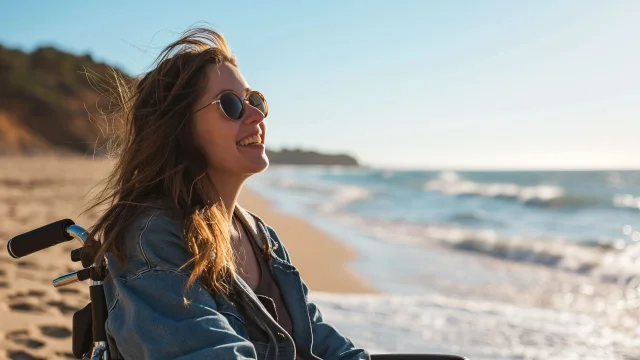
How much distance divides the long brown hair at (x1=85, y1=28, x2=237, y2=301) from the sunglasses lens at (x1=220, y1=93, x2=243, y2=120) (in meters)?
0.08

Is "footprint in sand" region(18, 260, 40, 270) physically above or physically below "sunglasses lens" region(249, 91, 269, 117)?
below

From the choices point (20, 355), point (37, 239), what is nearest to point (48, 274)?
point (20, 355)

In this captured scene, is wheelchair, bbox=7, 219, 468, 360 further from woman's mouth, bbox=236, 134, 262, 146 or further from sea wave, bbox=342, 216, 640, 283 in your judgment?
sea wave, bbox=342, 216, 640, 283

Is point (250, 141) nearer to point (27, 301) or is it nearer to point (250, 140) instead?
point (250, 140)

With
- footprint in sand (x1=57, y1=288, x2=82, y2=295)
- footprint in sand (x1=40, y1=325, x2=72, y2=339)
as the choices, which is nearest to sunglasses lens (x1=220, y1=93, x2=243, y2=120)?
footprint in sand (x1=40, y1=325, x2=72, y2=339)

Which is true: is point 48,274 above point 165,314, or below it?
above

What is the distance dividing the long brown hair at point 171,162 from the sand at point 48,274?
4.19ft

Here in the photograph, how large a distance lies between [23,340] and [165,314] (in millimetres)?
2657

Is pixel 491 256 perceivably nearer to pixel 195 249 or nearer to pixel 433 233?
pixel 433 233

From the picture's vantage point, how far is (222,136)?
1829 millimetres

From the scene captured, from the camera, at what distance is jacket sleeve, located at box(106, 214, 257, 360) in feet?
4.66

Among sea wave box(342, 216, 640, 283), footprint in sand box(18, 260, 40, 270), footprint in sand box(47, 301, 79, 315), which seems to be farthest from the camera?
sea wave box(342, 216, 640, 283)

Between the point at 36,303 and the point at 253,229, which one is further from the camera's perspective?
the point at 36,303

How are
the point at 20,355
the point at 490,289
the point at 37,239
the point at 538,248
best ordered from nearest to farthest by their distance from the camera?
the point at 37,239 → the point at 20,355 → the point at 490,289 → the point at 538,248
